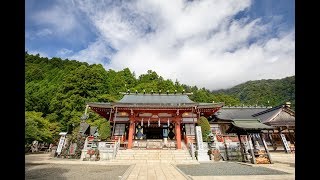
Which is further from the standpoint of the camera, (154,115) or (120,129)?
(120,129)

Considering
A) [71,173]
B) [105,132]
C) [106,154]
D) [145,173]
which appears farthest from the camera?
[105,132]

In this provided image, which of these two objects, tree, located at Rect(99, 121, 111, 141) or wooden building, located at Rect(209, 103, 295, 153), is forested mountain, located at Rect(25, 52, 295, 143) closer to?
tree, located at Rect(99, 121, 111, 141)

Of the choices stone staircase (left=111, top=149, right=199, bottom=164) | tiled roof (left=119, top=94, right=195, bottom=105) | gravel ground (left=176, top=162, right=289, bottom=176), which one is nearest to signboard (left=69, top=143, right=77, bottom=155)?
stone staircase (left=111, top=149, right=199, bottom=164)

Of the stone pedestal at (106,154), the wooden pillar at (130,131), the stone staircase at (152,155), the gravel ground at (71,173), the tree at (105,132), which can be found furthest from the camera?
the tree at (105,132)

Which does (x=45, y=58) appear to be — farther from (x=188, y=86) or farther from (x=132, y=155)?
(x=132, y=155)

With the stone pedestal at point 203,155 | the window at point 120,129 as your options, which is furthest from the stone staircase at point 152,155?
the window at point 120,129

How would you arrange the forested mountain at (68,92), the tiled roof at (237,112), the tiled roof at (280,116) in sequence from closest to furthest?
the tiled roof at (280,116)
the tiled roof at (237,112)
the forested mountain at (68,92)

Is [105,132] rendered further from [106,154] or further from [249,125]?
[249,125]

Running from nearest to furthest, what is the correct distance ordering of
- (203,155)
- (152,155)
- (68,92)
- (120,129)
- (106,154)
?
(203,155)
(106,154)
(152,155)
(120,129)
(68,92)

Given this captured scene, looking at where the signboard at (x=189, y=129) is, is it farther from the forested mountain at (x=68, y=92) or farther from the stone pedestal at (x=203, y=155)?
the forested mountain at (x=68, y=92)

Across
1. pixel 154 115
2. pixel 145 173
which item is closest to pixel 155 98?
pixel 154 115

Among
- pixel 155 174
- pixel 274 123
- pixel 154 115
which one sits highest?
pixel 154 115

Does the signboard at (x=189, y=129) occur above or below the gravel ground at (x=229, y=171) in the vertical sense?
above
